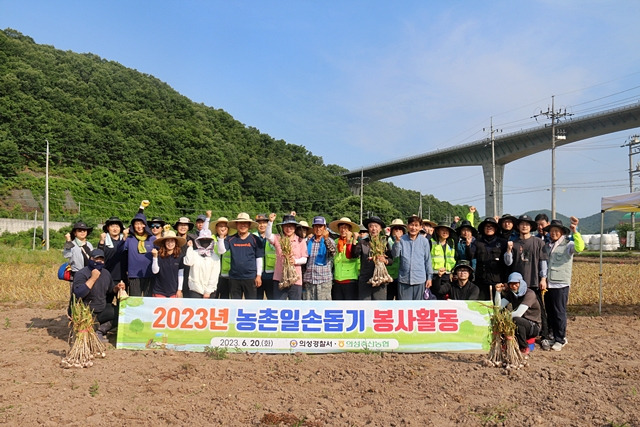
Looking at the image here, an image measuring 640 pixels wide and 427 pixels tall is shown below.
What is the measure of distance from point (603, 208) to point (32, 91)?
165 feet


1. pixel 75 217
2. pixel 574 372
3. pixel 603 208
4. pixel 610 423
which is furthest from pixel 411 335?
pixel 75 217

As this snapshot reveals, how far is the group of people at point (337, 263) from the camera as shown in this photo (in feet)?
21.9

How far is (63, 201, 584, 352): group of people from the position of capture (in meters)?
6.67

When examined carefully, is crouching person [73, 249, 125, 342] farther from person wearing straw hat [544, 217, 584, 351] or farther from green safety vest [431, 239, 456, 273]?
person wearing straw hat [544, 217, 584, 351]

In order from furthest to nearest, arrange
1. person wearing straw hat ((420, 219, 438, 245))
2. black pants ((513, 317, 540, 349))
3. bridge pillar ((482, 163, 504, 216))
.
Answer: bridge pillar ((482, 163, 504, 216)) < person wearing straw hat ((420, 219, 438, 245)) < black pants ((513, 317, 540, 349))

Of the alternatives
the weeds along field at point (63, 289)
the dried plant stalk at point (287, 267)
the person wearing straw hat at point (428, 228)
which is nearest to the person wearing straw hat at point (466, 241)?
the person wearing straw hat at point (428, 228)

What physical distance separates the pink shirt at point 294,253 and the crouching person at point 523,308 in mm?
2837

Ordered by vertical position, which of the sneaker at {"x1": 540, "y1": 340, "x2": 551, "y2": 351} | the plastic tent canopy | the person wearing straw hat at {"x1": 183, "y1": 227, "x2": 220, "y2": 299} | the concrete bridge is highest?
the concrete bridge

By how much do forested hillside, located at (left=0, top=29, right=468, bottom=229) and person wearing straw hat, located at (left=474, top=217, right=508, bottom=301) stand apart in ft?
110

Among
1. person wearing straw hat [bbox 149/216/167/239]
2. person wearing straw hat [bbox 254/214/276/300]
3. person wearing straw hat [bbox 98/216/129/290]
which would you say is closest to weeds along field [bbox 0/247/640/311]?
person wearing straw hat [bbox 149/216/167/239]

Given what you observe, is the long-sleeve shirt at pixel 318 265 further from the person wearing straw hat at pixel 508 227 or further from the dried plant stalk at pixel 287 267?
the person wearing straw hat at pixel 508 227

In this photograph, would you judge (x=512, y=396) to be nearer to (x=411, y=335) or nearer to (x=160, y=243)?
(x=411, y=335)

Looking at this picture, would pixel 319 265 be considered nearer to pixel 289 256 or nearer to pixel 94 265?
pixel 289 256

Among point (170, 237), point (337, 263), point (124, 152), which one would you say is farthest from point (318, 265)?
point (124, 152)
